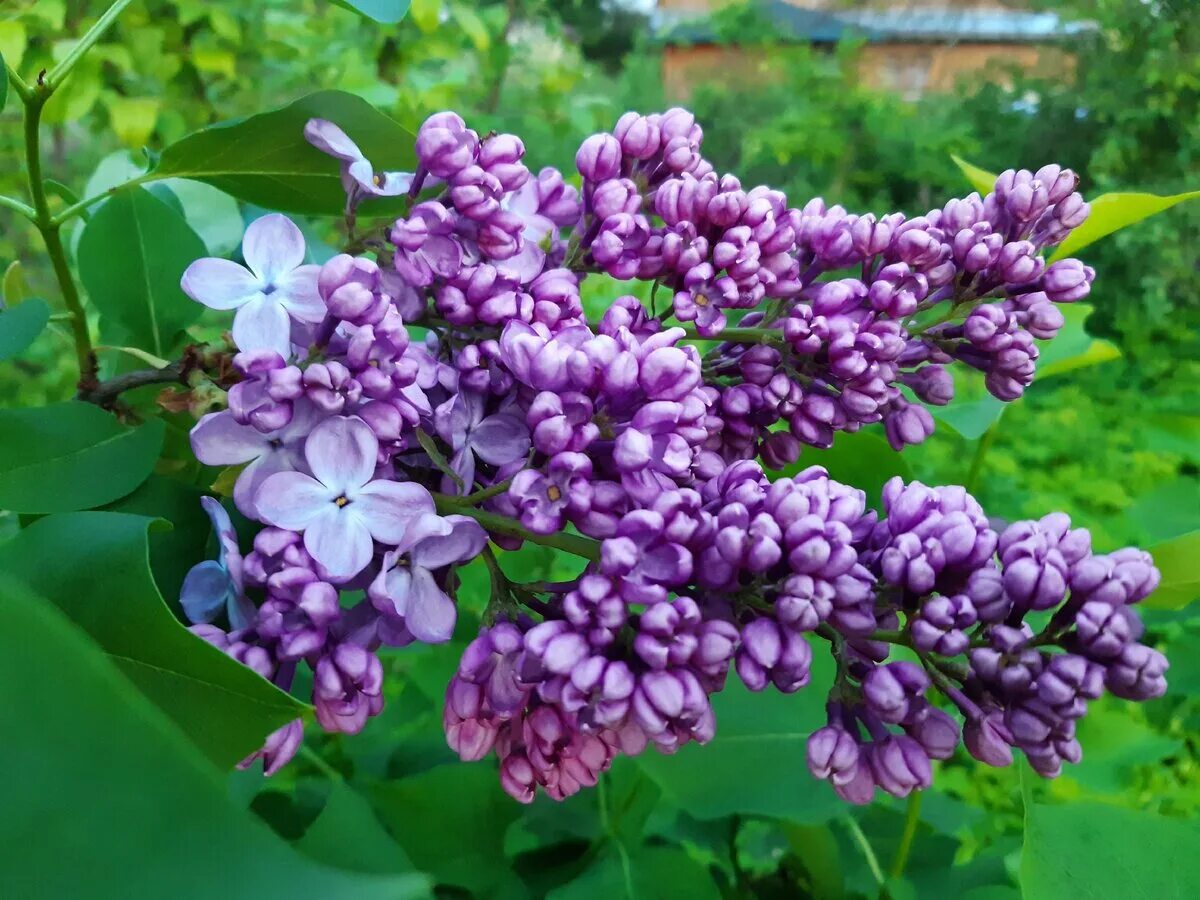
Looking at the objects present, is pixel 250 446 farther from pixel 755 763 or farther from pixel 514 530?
pixel 755 763

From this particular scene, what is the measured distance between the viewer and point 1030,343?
0.39 m

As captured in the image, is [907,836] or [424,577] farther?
[907,836]

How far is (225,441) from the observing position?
323 mm

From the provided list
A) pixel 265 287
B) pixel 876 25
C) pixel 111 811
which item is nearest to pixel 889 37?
pixel 876 25

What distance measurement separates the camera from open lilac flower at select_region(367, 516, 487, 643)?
1.02 ft

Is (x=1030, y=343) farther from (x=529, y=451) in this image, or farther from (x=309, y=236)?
(x=309, y=236)

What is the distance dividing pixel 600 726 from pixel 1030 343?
234 millimetres

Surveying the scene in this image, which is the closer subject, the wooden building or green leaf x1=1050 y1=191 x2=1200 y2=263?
green leaf x1=1050 y1=191 x2=1200 y2=263

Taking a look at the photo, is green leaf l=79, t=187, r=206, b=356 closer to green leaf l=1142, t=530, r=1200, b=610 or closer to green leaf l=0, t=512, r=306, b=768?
green leaf l=0, t=512, r=306, b=768

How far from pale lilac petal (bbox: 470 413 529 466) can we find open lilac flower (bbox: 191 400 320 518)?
5cm

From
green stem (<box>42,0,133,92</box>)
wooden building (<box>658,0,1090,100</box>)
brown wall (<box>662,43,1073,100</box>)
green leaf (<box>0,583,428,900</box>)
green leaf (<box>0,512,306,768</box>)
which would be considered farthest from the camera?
wooden building (<box>658,0,1090,100</box>)

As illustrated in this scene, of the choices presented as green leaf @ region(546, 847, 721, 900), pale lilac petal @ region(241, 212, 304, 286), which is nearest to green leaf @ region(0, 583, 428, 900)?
pale lilac petal @ region(241, 212, 304, 286)

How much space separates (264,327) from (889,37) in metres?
4.21

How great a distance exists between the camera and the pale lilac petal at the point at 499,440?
0.33 m
